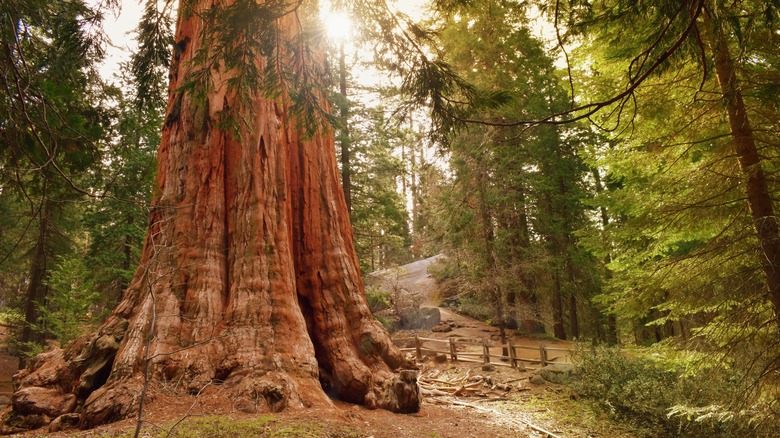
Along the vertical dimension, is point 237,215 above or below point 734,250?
above

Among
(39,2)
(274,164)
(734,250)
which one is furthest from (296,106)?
(734,250)

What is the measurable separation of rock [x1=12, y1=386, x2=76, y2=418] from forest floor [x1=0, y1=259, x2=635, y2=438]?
466 millimetres

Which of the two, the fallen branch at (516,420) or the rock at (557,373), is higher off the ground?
the rock at (557,373)

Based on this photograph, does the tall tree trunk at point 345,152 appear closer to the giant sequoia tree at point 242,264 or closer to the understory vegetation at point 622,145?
the understory vegetation at point 622,145

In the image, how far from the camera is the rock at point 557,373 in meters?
10.6

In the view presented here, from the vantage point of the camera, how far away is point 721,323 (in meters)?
5.25

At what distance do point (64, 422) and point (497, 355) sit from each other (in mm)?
12201

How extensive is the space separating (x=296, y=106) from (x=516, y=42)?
14.2 meters

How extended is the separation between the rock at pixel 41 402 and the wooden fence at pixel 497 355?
1094cm

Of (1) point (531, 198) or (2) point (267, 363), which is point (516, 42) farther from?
(2) point (267, 363)

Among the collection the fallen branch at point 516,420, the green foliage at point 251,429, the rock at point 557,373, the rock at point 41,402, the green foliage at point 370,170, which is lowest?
the fallen branch at point 516,420

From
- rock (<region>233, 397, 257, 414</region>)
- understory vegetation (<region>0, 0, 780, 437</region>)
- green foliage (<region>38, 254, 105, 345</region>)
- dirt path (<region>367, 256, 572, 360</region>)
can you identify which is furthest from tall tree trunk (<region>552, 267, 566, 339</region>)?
green foliage (<region>38, 254, 105, 345</region>)

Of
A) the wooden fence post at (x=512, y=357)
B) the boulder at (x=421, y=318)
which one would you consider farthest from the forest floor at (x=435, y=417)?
the boulder at (x=421, y=318)

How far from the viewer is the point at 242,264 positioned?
630cm
